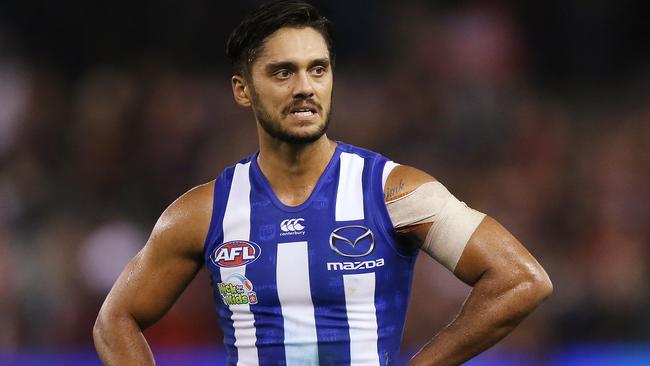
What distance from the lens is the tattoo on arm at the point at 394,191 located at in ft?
11.8

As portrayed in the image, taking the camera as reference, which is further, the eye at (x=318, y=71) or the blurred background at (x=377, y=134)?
the blurred background at (x=377, y=134)

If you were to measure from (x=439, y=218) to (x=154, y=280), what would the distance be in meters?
1.00

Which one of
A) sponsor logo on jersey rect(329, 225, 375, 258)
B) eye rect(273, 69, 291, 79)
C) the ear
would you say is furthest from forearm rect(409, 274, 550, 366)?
the ear

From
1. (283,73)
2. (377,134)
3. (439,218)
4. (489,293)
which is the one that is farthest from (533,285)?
(377,134)

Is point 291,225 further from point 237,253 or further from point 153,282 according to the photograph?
point 153,282

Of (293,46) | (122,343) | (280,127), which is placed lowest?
(122,343)

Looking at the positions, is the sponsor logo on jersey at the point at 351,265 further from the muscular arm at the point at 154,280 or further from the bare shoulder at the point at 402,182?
the muscular arm at the point at 154,280

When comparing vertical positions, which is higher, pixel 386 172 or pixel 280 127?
pixel 280 127

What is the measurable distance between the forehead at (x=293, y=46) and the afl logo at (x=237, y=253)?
607mm

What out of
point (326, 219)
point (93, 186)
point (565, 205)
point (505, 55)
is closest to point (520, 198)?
point (565, 205)

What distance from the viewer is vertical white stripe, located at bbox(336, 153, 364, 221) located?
12.0 ft

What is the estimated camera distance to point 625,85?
9.55 meters

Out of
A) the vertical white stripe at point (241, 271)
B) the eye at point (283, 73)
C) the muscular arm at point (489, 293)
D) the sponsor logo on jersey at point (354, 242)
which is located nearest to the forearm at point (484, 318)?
the muscular arm at point (489, 293)

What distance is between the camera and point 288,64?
12.1ft
